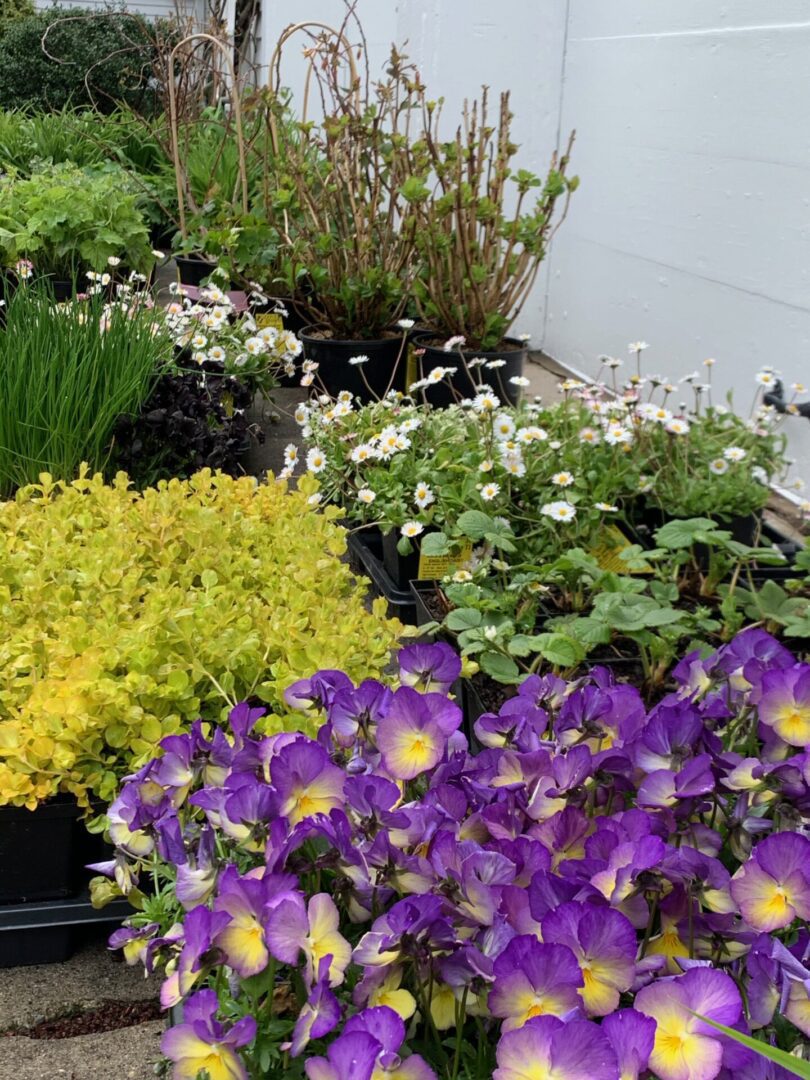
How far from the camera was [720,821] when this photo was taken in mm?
1215

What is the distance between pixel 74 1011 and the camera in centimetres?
173

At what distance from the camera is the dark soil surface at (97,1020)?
1690mm

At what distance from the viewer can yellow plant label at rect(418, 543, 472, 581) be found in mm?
2662

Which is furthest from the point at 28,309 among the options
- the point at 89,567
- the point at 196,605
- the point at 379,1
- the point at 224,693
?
the point at 379,1

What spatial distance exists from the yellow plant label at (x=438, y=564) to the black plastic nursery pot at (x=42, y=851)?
115cm

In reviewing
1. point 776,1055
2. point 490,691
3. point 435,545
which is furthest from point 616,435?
point 776,1055

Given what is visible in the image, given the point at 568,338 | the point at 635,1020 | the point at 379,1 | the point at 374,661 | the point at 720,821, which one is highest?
the point at 379,1

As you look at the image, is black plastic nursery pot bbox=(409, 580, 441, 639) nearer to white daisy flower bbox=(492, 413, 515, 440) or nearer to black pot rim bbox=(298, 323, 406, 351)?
white daisy flower bbox=(492, 413, 515, 440)

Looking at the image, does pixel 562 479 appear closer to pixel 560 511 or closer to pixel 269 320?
pixel 560 511

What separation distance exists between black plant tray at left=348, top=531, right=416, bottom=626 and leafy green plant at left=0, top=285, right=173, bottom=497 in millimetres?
811

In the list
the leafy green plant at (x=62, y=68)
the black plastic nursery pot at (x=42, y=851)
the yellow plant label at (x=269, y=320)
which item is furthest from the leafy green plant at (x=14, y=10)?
the black plastic nursery pot at (x=42, y=851)

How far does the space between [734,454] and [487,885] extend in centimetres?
205

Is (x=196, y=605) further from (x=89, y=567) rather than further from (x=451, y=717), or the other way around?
(x=451, y=717)

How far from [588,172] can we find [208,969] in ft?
16.0
